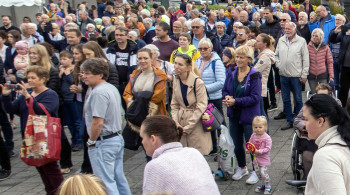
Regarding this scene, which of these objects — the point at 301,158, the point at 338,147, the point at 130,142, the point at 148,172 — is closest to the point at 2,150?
the point at 130,142

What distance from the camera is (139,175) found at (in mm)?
7469

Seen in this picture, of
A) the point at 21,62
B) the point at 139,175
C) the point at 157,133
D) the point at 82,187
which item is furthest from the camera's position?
the point at 21,62

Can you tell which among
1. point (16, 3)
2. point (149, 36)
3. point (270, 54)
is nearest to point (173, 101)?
point (270, 54)

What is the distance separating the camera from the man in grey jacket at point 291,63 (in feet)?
30.2

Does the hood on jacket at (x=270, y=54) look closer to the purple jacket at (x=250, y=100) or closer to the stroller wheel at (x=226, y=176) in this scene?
the purple jacket at (x=250, y=100)

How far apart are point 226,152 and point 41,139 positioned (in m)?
2.36

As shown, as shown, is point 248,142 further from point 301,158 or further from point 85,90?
point 85,90

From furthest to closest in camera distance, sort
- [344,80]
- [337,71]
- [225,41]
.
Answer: [225,41] < [337,71] < [344,80]

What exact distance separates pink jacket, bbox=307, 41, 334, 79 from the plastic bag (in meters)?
3.27

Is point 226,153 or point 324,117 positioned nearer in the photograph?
point 324,117

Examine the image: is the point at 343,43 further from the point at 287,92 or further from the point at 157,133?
the point at 157,133

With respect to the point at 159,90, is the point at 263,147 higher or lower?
lower

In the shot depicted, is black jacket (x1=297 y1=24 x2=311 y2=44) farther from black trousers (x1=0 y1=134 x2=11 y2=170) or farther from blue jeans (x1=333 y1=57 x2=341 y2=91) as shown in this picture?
black trousers (x1=0 y1=134 x2=11 y2=170)

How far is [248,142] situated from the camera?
21.2ft
